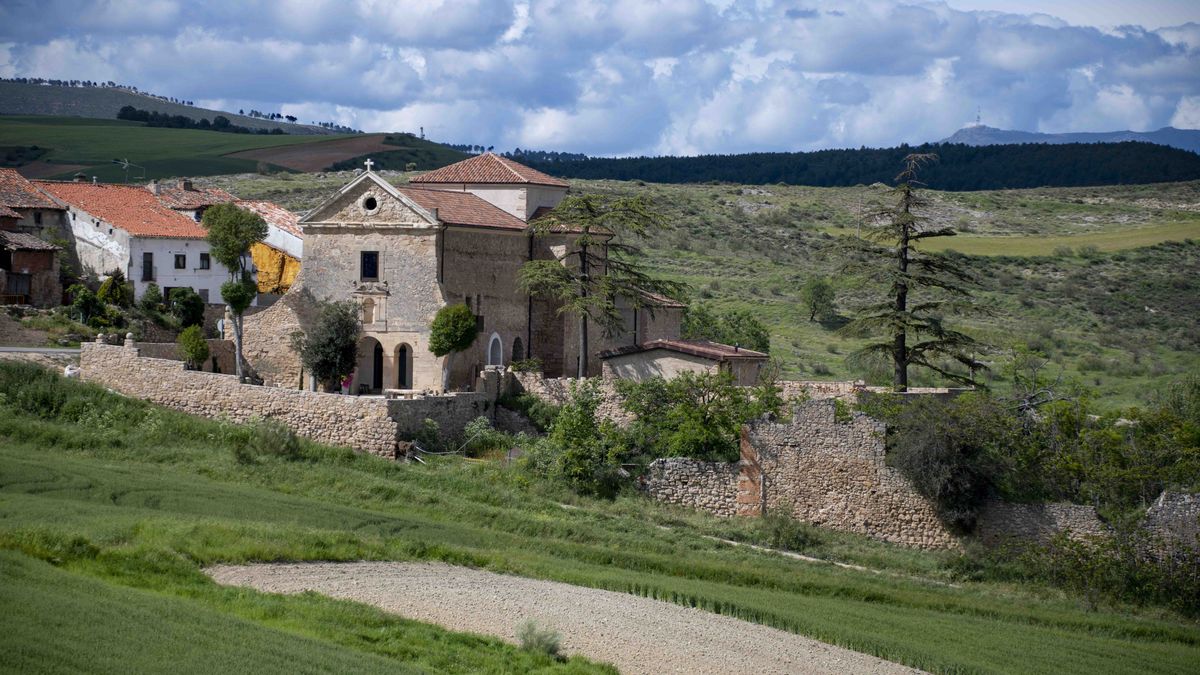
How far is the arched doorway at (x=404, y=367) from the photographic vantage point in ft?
143

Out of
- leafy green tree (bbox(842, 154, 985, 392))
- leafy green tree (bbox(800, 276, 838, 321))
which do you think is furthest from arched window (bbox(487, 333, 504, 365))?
leafy green tree (bbox(800, 276, 838, 321))

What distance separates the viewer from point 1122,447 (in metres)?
34.9

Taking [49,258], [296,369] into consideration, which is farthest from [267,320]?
[49,258]

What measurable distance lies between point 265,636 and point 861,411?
2079 centimetres

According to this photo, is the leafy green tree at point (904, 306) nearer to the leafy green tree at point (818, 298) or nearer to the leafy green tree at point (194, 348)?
the leafy green tree at point (194, 348)

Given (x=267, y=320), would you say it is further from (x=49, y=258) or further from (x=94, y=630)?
(x=94, y=630)

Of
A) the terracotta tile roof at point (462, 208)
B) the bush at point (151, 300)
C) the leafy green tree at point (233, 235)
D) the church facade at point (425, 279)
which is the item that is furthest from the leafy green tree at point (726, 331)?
the bush at point (151, 300)

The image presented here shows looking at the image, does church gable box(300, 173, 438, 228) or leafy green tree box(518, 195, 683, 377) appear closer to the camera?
church gable box(300, 173, 438, 228)

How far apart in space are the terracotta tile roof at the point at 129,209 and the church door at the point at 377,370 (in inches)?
484

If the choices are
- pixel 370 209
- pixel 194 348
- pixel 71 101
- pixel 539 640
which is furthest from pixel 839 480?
pixel 71 101

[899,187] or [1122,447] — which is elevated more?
[899,187]

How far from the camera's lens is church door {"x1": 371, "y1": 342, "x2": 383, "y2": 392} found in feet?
144

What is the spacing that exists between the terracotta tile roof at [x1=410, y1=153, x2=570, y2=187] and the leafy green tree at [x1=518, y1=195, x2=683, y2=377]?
2.33 metres

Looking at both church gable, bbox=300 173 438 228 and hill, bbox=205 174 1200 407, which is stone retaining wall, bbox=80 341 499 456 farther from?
hill, bbox=205 174 1200 407
